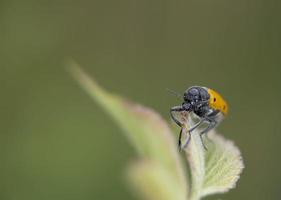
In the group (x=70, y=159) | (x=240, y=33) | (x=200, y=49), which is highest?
(x=240, y=33)

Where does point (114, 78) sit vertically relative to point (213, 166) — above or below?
above

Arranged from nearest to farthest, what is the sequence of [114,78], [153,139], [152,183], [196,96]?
[152,183]
[153,139]
[196,96]
[114,78]

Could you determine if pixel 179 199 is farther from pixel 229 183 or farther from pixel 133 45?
pixel 133 45

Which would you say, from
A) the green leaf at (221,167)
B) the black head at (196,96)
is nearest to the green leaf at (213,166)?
the green leaf at (221,167)

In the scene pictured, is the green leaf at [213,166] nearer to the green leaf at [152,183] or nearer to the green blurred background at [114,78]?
the green leaf at [152,183]

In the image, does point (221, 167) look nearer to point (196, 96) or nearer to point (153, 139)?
point (153, 139)

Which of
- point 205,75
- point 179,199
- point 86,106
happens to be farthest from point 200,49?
point 179,199

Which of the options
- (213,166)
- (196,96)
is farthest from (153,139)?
(196,96)
